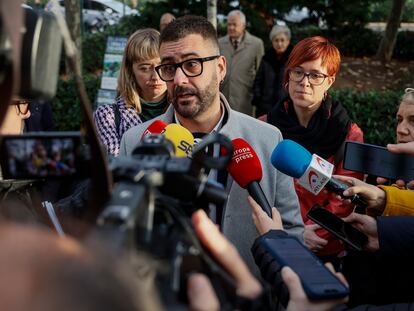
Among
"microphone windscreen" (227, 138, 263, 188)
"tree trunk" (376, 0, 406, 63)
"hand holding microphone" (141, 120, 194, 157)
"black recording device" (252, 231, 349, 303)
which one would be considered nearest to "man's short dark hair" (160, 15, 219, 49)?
"hand holding microphone" (141, 120, 194, 157)

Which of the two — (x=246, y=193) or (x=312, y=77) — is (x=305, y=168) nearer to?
(x=246, y=193)

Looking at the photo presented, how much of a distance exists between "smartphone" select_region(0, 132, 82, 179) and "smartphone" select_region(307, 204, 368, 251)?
1138 millimetres

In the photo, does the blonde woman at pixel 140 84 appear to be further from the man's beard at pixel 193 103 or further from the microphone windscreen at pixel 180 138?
the microphone windscreen at pixel 180 138

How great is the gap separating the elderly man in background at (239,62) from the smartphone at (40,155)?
5900mm

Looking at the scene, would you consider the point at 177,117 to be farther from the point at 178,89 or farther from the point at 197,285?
the point at 197,285

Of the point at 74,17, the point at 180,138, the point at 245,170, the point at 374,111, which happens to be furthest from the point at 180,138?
the point at 74,17

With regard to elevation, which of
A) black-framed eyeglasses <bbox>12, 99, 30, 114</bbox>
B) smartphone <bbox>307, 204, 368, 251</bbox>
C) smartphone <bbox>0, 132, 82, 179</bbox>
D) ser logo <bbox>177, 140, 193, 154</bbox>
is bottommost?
smartphone <bbox>307, 204, 368, 251</bbox>

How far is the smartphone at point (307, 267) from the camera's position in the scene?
1.18 m

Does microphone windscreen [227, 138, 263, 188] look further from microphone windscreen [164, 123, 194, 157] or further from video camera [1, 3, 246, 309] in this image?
video camera [1, 3, 246, 309]

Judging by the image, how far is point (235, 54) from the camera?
7047 millimetres

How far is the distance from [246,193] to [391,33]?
11.3m

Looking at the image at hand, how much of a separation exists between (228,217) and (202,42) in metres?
0.77

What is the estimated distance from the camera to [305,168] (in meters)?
1.96

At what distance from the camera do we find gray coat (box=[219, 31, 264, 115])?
6.91 meters
